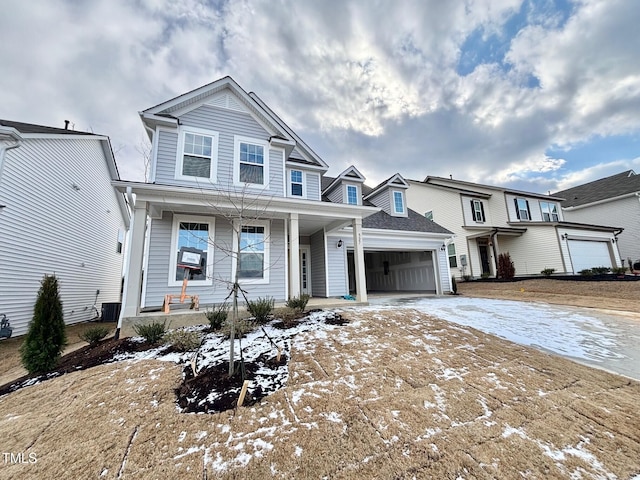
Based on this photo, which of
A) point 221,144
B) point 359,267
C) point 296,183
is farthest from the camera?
point 296,183

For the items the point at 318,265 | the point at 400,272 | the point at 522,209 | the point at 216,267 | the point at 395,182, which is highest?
the point at 395,182

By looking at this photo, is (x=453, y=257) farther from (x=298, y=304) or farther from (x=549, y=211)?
(x=298, y=304)

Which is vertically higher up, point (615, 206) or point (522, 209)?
point (615, 206)

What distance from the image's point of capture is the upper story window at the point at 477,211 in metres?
17.3

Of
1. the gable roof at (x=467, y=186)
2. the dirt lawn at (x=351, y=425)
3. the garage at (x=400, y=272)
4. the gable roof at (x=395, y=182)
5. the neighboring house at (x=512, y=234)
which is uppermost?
the gable roof at (x=467, y=186)

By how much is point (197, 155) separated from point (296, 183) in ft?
11.3

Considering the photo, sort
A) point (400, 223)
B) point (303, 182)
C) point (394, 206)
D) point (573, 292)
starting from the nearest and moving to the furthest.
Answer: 1. point (303, 182)
2. point (573, 292)
3. point (400, 223)
4. point (394, 206)

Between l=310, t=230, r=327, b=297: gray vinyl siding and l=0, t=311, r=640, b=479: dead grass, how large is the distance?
647 cm

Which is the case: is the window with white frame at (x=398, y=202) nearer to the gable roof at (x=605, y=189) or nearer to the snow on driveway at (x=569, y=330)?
the snow on driveway at (x=569, y=330)

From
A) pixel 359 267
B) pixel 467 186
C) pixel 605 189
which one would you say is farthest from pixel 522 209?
pixel 359 267

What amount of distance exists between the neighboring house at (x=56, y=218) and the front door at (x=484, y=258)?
22.0m

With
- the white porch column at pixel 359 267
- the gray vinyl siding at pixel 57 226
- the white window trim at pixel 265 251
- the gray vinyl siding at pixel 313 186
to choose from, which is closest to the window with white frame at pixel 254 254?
the white window trim at pixel 265 251

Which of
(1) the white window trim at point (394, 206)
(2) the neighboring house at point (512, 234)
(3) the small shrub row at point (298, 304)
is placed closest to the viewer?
(3) the small shrub row at point (298, 304)

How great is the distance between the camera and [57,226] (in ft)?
29.4
